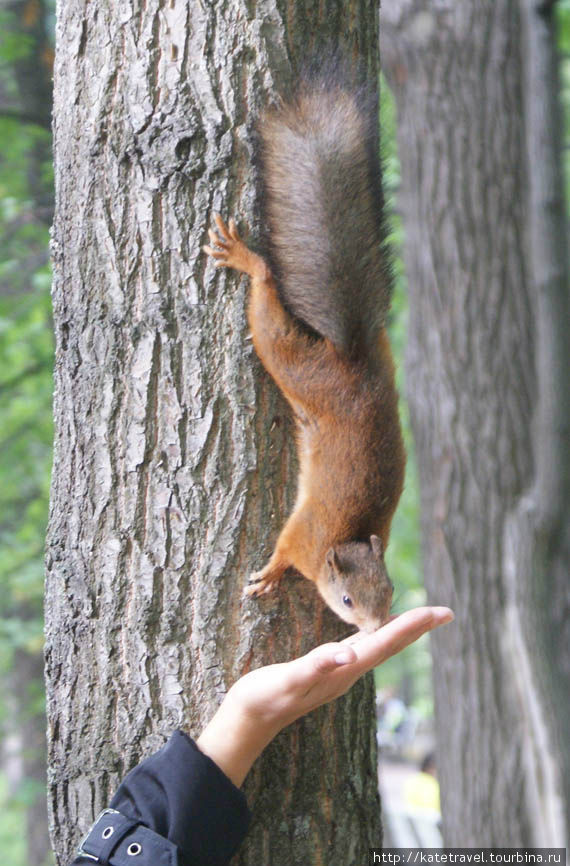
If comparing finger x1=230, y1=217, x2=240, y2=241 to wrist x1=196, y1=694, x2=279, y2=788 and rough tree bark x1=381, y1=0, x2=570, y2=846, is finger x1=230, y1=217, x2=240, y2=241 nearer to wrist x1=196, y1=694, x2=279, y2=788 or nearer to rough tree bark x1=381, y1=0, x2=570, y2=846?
wrist x1=196, y1=694, x2=279, y2=788

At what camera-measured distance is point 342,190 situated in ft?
5.95

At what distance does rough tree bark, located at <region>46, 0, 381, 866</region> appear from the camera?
1.78 meters

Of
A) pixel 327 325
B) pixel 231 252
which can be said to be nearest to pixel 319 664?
pixel 327 325

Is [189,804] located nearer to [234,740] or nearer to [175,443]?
[234,740]

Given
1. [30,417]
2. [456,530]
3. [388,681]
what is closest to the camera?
[456,530]

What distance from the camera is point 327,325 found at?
1.83 m

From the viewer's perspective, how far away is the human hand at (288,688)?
1.42m

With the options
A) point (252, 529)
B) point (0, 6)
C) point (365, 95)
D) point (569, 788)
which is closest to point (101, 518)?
point (252, 529)

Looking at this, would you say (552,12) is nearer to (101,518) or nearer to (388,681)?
(101,518)

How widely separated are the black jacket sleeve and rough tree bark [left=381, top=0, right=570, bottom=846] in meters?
2.71

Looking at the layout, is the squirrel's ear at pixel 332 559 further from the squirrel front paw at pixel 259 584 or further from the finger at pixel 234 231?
the finger at pixel 234 231

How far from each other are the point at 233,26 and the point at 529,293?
279 centimetres

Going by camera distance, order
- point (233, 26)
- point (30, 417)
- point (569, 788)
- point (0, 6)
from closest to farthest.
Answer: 1. point (233, 26)
2. point (569, 788)
3. point (0, 6)
4. point (30, 417)

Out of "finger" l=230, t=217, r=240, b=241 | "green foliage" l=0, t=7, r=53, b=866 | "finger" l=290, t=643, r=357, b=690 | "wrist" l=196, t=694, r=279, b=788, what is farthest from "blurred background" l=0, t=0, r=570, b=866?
"finger" l=290, t=643, r=357, b=690
